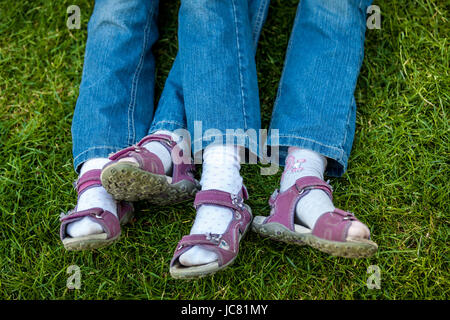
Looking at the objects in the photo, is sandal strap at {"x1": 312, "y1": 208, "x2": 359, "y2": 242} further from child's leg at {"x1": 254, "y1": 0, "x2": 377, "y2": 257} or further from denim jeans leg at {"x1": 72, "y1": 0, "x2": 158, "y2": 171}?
denim jeans leg at {"x1": 72, "y1": 0, "x2": 158, "y2": 171}

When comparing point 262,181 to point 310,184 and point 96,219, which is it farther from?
point 96,219

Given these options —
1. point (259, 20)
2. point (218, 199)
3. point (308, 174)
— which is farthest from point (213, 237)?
point (259, 20)

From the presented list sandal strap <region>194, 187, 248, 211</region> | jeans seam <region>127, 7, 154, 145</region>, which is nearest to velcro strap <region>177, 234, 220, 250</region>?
sandal strap <region>194, 187, 248, 211</region>

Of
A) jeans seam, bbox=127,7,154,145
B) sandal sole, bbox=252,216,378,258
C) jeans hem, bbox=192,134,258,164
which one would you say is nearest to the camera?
sandal sole, bbox=252,216,378,258

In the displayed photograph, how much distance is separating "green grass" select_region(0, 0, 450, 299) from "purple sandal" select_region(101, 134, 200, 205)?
149mm

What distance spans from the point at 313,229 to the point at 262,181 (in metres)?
0.40

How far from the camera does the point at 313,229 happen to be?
1.12 meters

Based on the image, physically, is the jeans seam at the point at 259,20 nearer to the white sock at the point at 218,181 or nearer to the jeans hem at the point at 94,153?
the white sock at the point at 218,181

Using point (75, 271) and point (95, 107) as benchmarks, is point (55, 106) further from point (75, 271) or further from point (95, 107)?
point (75, 271)

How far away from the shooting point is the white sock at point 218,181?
3.91 ft

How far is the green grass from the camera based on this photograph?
1.31m
